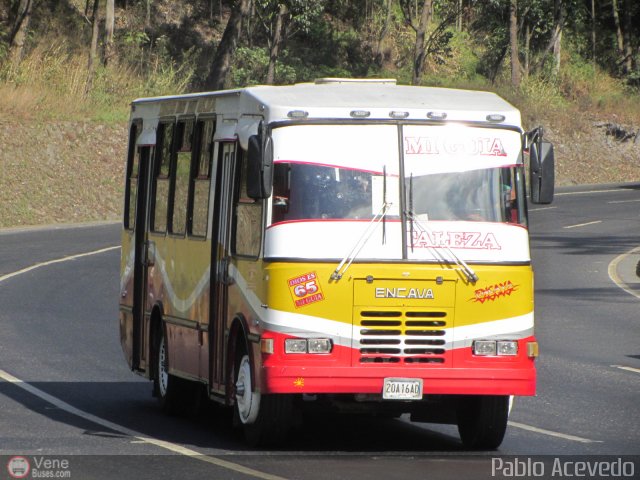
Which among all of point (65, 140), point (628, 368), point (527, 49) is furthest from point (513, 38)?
point (628, 368)

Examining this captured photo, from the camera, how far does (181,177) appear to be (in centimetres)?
1302

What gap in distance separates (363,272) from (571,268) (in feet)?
71.3

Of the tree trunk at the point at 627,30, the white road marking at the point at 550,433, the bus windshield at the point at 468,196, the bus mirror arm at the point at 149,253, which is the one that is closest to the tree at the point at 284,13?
the tree trunk at the point at 627,30

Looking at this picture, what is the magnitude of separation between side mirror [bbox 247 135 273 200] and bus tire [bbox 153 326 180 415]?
3.42m

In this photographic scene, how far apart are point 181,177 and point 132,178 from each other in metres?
2.08

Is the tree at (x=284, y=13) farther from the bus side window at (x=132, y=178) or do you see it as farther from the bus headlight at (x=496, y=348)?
the bus headlight at (x=496, y=348)

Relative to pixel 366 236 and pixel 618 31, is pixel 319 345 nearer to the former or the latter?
pixel 366 236

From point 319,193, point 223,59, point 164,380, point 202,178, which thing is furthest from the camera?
point 223,59

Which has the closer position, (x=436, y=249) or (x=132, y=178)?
(x=436, y=249)

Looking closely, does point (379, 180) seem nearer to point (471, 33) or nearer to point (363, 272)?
point (363, 272)

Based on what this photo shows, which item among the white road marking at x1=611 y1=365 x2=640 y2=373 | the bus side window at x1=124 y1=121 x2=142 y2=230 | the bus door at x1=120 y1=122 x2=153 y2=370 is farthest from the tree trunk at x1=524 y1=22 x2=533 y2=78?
the bus door at x1=120 y1=122 x2=153 y2=370

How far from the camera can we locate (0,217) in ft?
135

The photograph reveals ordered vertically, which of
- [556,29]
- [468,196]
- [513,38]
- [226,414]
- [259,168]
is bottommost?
[556,29]

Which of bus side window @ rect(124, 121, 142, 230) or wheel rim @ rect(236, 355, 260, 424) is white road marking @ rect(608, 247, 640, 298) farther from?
wheel rim @ rect(236, 355, 260, 424)
